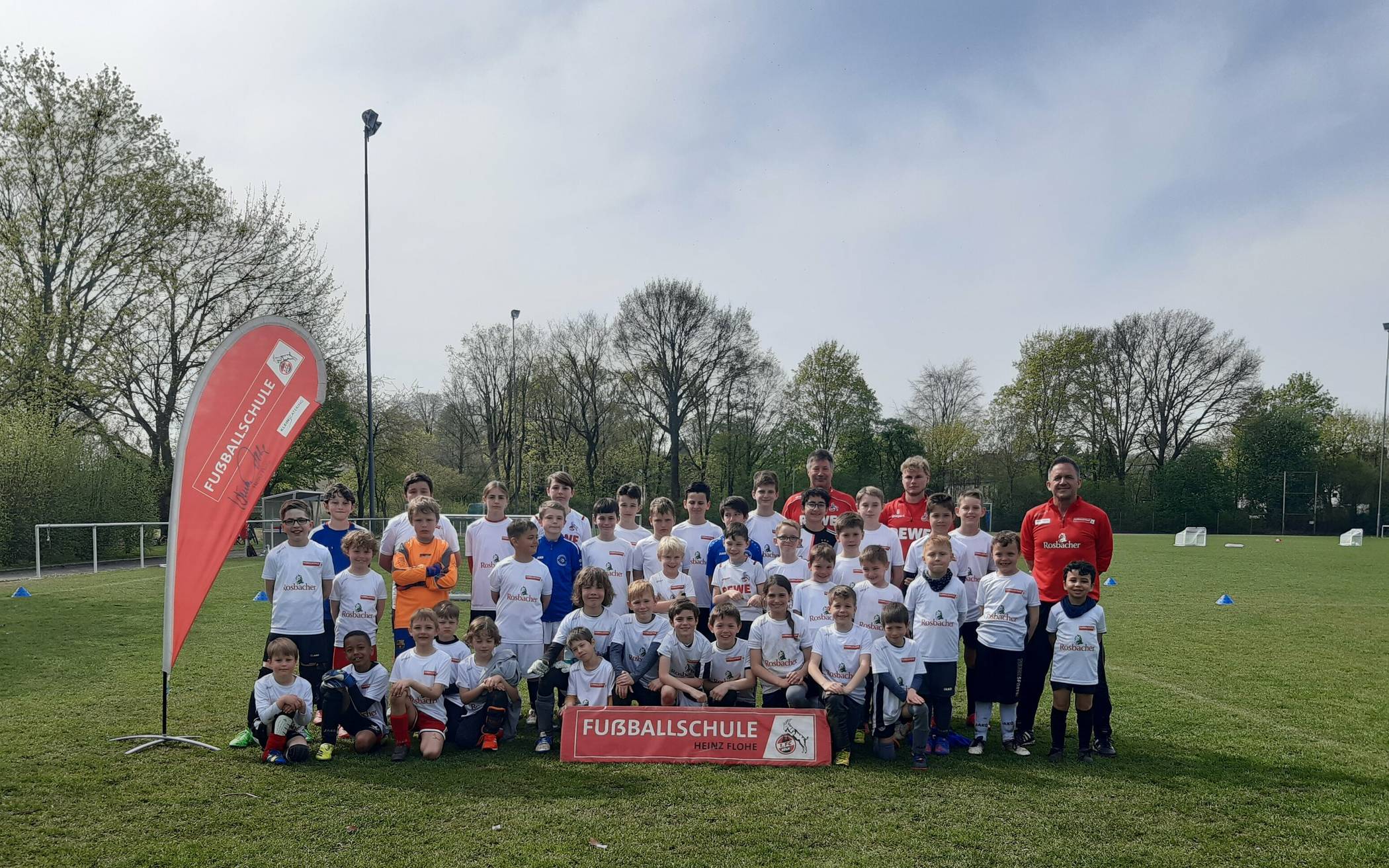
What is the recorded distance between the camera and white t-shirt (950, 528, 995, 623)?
608 cm

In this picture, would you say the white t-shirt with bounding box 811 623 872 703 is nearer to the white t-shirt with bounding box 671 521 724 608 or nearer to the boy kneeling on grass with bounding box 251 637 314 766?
the white t-shirt with bounding box 671 521 724 608

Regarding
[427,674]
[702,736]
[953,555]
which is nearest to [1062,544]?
[953,555]

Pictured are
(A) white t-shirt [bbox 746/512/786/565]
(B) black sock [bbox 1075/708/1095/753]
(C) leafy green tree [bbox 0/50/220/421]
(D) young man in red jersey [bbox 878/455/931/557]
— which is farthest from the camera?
(C) leafy green tree [bbox 0/50/220/421]

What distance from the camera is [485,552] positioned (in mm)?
6531

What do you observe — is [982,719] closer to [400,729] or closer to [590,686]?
[590,686]

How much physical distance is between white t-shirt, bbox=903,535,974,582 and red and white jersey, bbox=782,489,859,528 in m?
0.74

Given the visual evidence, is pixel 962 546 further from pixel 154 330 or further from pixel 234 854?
pixel 154 330

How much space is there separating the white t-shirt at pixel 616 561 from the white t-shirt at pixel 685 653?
932 millimetres

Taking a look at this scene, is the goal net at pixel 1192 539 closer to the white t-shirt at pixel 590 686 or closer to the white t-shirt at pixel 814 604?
the white t-shirt at pixel 814 604

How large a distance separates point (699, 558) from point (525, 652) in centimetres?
162

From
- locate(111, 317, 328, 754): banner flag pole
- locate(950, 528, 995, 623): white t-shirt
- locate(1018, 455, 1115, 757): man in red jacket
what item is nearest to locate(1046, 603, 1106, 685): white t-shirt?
locate(1018, 455, 1115, 757): man in red jacket

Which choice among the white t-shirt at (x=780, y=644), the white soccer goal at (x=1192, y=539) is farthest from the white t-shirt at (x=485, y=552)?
the white soccer goal at (x=1192, y=539)

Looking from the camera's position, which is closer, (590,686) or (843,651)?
(843,651)

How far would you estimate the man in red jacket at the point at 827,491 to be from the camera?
6.88 m
